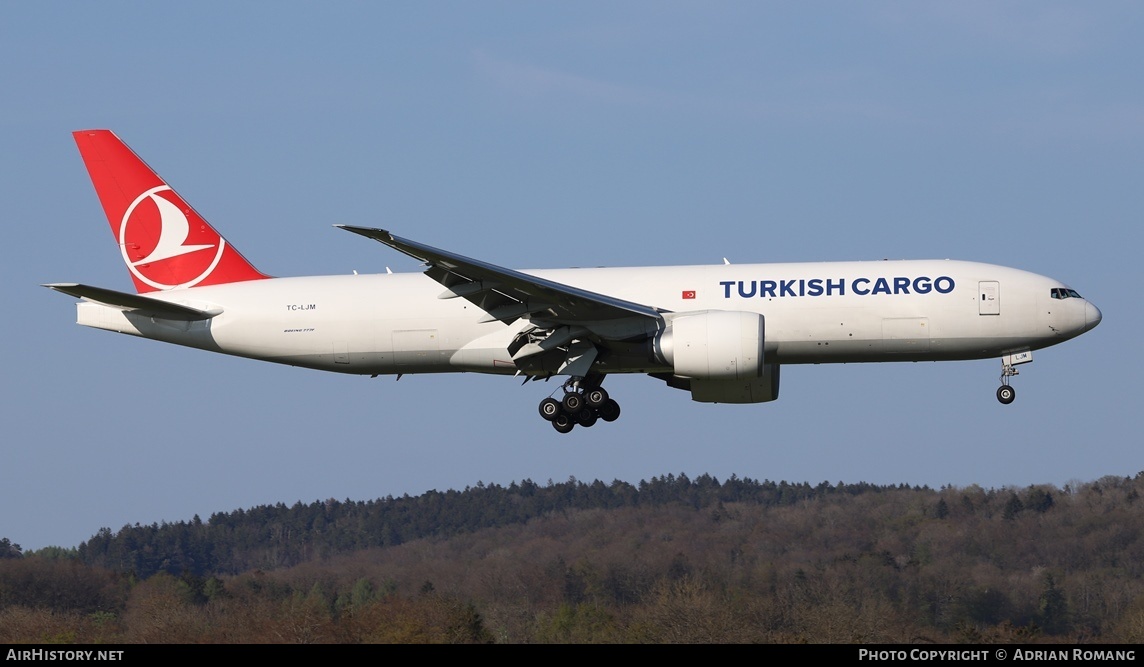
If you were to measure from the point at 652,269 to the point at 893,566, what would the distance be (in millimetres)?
25857

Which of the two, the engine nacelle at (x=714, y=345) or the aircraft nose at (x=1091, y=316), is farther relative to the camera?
the aircraft nose at (x=1091, y=316)

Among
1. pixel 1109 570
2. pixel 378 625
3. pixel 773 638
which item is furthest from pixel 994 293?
pixel 1109 570

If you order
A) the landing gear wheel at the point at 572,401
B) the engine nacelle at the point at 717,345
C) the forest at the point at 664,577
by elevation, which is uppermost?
the engine nacelle at the point at 717,345

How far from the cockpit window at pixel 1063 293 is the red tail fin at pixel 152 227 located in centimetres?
2065

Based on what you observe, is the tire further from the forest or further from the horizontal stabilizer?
the horizontal stabilizer

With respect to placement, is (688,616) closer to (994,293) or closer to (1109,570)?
(994,293)

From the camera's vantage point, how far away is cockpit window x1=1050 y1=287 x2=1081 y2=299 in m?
37.3

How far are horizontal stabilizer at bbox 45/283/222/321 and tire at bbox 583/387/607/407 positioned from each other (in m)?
10.0

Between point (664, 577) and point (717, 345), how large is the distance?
20668 millimetres

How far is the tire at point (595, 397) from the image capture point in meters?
39.0

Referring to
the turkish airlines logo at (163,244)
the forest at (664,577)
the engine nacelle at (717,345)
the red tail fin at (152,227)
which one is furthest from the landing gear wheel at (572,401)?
the turkish airlines logo at (163,244)

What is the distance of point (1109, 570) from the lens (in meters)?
61.1

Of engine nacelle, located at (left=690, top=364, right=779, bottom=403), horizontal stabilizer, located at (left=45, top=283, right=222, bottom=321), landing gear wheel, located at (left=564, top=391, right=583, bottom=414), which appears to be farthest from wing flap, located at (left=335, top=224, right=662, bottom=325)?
horizontal stabilizer, located at (left=45, top=283, right=222, bottom=321)

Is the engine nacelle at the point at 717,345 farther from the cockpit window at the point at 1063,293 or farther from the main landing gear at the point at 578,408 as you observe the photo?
the cockpit window at the point at 1063,293
